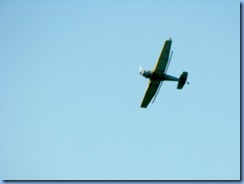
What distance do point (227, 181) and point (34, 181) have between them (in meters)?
10.9

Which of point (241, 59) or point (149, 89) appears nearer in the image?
point (241, 59)

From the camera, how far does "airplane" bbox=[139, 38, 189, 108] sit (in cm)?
3041

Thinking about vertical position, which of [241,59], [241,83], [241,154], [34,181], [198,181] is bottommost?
[34,181]

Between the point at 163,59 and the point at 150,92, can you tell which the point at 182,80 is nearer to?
the point at 150,92

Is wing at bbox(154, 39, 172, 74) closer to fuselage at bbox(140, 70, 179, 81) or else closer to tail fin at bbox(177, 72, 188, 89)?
fuselage at bbox(140, 70, 179, 81)

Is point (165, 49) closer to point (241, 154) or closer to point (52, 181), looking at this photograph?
point (241, 154)

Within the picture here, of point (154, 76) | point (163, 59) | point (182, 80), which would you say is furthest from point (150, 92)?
point (163, 59)

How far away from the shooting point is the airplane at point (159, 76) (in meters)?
30.4

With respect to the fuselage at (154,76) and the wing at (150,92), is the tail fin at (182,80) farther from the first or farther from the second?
the wing at (150,92)

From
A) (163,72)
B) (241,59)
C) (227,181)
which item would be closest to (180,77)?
(163,72)

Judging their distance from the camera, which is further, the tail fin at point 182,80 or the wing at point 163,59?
the tail fin at point 182,80

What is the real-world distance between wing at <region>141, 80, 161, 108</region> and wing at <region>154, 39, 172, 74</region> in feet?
4.15

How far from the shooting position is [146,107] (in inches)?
1344

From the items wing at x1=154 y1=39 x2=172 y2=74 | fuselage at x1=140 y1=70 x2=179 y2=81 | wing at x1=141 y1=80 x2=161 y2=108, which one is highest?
wing at x1=154 y1=39 x2=172 y2=74
